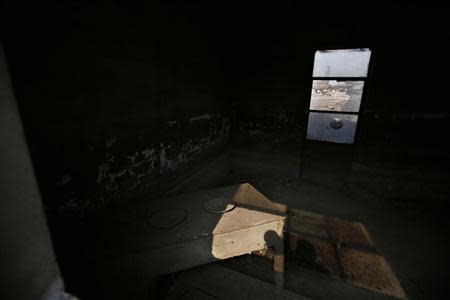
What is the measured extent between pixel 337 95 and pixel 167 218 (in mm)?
3679

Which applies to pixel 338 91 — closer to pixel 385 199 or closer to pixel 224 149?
pixel 385 199

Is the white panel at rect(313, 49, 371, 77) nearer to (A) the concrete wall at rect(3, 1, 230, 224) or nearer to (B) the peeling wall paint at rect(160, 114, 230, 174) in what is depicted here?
(B) the peeling wall paint at rect(160, 114, 230, 174)

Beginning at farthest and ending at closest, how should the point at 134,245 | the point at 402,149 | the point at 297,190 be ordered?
the point at 297,190 → the point at 402,149 → the point at 134,245

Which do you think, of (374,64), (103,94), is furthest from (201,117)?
(374,64)

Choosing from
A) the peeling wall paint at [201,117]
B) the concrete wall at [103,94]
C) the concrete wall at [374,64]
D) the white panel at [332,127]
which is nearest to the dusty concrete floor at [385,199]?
the white panel at [332,127]

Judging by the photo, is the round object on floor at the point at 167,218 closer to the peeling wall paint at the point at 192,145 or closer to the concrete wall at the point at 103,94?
the concrete wall at the point at 103,94

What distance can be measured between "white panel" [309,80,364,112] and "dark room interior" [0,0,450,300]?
1.0 inches

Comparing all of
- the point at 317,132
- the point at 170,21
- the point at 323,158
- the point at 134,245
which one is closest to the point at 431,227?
the point at 323,158

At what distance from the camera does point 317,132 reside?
4.52 metres

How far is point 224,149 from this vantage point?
5.00m

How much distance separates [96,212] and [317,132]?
403cm

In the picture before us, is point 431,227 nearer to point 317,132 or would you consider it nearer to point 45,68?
point 317,132

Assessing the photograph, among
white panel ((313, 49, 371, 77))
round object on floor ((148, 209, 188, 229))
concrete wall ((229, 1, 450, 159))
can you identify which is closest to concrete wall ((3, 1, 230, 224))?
round object on floor ((148, 209, 188, 229))

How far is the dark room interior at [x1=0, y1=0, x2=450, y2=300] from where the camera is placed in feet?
Result: 5.64
